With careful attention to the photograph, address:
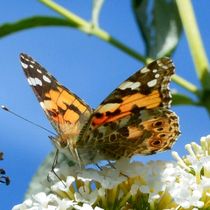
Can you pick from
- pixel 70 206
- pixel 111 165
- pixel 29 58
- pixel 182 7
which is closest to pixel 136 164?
pixel 111 165

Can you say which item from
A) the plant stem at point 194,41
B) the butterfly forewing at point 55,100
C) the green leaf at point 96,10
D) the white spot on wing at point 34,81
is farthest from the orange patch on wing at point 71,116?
the green leaf at point 96,10

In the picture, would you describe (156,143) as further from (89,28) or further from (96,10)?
(96,10)

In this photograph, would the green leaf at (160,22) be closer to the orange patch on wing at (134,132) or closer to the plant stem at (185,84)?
the plant stem at (185,84)

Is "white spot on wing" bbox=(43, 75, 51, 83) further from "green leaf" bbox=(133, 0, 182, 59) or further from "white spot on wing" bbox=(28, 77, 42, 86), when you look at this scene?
"green leaf" bbox=(133, 0, 182, 59)

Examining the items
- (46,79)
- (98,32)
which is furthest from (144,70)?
(98,32)

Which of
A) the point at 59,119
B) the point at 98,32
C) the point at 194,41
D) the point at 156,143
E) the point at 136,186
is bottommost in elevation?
the point at 136,186

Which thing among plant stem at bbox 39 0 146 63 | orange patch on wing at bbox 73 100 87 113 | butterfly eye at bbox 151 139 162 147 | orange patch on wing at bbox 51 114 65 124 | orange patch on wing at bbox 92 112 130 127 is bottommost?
butterfly eye at bbox 151 139 162 147

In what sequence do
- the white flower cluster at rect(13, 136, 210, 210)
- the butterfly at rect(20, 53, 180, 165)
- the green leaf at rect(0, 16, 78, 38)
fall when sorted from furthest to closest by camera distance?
the green leaf at rect(0, 16, 78, 38), the butterfly at rect(20, 53, 180, 165), the white flower cluster at rect(13, 136, 210, 210)

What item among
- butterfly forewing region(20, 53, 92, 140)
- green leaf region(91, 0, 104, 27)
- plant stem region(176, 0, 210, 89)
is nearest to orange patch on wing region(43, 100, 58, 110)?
butterfly forewing region(20, 53, 92, 140)
